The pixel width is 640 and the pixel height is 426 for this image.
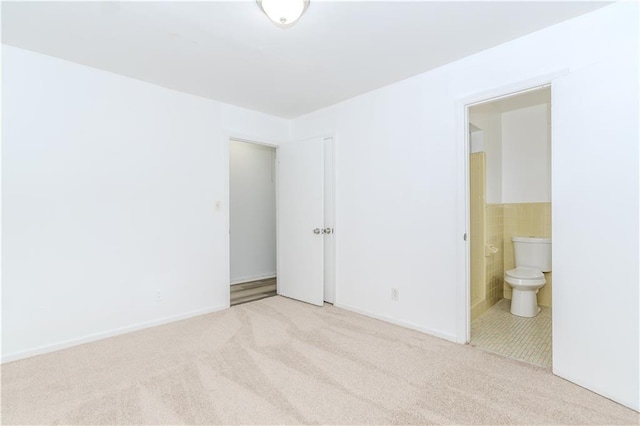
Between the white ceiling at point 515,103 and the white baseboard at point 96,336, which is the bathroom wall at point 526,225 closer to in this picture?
the white ceiling at point 515,103

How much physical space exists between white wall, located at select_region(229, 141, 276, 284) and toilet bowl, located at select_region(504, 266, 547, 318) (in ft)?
12.0

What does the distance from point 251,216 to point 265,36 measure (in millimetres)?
3435

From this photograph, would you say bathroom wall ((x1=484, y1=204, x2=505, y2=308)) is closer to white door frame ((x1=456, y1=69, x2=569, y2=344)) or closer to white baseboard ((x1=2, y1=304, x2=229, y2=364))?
white door frame ((x1=456, y1=69, x2=569, y2=344))

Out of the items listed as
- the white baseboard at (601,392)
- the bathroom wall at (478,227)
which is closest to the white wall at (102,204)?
the bathroom wall at (478,227)

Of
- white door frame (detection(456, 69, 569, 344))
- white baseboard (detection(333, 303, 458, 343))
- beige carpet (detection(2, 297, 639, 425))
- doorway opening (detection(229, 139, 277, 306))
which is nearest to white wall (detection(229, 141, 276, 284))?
doorway opening (detection(229, 139, 277, 306))

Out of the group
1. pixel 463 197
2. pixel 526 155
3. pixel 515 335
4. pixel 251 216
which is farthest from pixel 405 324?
pixel 251 216

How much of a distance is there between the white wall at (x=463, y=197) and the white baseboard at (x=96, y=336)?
166 centimetres

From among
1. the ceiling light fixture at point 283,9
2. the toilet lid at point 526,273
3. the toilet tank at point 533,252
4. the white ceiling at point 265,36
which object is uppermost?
the white ceiling at point 265,36

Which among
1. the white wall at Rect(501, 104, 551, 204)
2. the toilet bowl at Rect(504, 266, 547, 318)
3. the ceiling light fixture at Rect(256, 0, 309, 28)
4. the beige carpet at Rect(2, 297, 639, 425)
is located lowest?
the beige carpet at Rect(2, 297, 639, 425)

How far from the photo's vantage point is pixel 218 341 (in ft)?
9.04

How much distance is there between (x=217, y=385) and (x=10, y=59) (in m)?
2.86

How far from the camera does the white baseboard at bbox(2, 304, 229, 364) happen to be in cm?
245

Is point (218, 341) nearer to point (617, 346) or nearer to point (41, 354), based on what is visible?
point (41, 354)

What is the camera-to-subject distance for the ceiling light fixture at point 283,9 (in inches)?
72.8
